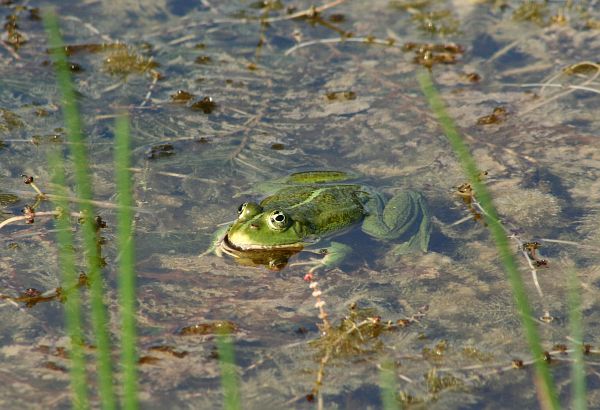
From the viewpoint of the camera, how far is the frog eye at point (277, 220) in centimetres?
571

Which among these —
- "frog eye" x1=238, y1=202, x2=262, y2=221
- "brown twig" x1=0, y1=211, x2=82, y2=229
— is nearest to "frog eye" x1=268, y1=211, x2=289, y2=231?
"frog eye" x1=238, y1=202, x2=262, y2=221

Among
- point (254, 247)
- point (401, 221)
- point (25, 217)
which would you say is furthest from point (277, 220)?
point (25, 217)

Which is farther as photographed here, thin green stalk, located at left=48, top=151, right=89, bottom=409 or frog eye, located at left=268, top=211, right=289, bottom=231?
frog eye, located at left=268, top=211, right=289, bottom=231

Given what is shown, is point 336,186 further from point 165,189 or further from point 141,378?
point 141,378

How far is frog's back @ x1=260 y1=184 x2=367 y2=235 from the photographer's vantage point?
19.6ft

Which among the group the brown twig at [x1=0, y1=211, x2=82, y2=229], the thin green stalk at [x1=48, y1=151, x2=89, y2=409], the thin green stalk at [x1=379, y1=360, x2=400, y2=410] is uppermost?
the brown twig at [x1=0, y1=211, x2=82, y2=229]

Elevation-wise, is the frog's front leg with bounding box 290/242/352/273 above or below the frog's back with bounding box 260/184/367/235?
below

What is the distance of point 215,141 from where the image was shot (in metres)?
6.99

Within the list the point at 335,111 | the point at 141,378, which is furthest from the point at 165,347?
the point at 335,111

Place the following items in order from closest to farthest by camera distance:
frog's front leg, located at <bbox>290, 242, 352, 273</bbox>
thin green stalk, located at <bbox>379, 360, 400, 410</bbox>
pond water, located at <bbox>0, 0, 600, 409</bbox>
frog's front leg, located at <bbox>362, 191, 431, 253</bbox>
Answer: thin green stalk, located at <bbox>379, 360, 400, 410</bbox>, pond water, located at <bbox>0, 0, 600, 409</bbox>, frog's front leg, located at <bbox>290, 242, 352, 273</bbox>, frog's front leg, located at <bbox>362, 191, 431, 253</bbox>

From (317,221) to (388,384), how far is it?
6.19ft

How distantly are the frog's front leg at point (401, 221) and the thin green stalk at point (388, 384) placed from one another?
4.53ft

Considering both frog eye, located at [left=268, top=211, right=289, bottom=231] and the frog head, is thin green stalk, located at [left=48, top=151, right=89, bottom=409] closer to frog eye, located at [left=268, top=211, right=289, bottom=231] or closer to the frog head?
the frog head

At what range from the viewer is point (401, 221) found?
232 inches
